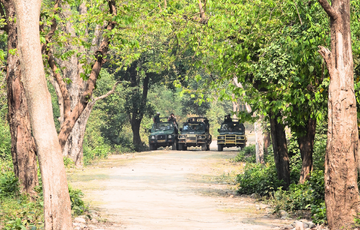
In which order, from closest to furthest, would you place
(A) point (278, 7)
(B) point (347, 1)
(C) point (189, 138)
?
(B) point (347, 1), (A) point (278, 7), (C) point (189, 138)

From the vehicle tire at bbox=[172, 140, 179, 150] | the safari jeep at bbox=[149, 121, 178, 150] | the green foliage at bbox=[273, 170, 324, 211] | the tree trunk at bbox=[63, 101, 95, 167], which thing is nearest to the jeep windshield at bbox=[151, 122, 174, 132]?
the safari jeep at bbox=[149, 121, 178, 150]

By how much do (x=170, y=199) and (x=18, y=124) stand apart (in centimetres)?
481

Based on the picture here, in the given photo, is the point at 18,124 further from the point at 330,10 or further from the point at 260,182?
the point at 260,182

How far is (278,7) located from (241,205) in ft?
16.7

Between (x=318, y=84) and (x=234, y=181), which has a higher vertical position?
(x=318, y=84)

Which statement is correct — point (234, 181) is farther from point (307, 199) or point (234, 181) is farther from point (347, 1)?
point (347, 1)

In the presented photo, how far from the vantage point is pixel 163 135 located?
34.4 metres

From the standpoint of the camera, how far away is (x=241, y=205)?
40.3ft

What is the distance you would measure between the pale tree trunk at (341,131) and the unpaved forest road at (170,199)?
1664 millimetres

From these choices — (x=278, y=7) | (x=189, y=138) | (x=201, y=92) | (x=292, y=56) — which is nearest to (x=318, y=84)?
(x=292, y=56)

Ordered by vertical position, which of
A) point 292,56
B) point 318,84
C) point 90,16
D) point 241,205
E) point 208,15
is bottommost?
point 241,205

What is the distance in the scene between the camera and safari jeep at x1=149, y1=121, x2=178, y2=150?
3441 centimetres

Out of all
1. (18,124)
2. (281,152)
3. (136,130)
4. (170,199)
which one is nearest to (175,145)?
(136,130)

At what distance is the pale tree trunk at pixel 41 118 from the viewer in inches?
261
